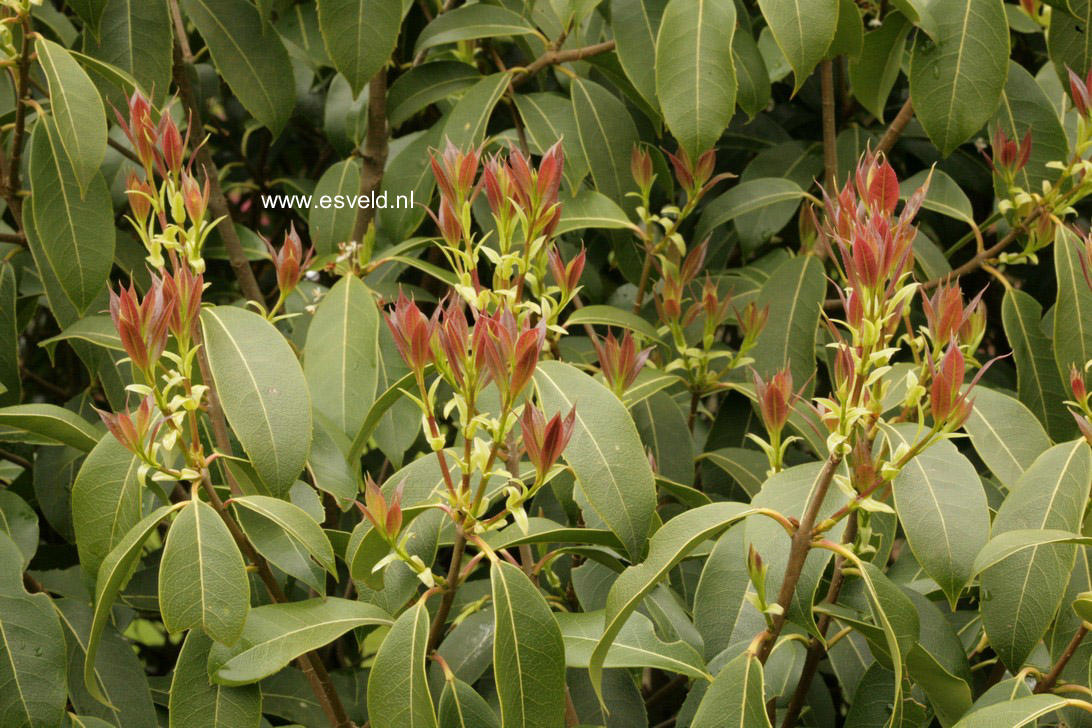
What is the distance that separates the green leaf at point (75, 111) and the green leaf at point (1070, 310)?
1.21 meters

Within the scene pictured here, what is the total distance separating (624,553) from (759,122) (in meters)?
1.23

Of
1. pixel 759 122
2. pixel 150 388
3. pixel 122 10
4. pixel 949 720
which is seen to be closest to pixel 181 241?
pixel 150 388

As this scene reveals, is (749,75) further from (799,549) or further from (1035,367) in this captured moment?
(799,549)

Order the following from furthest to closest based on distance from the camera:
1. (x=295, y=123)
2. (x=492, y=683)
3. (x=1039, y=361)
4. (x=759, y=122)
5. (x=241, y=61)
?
(x=295, y=123) → (x=759, y=122) → (x=241, y=61) → (x=1039, y=361) → (x=492, y=683)

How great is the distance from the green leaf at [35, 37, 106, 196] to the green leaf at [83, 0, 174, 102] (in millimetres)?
197

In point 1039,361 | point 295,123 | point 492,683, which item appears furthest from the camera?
point 295,123

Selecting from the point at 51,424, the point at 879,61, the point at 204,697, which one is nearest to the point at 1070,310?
the point at 879,61

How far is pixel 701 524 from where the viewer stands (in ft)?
3.11

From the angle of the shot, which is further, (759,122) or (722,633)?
(759,122)

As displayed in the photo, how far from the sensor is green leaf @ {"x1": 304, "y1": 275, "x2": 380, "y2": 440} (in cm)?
131

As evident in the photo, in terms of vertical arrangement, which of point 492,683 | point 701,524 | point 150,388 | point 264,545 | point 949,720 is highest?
point 150,388

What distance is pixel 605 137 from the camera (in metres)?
1.58

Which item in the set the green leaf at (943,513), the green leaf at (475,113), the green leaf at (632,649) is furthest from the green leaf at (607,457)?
the green leaf at (475,113)

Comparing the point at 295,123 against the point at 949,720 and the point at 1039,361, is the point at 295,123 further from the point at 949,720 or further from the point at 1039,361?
the point at 949,720
